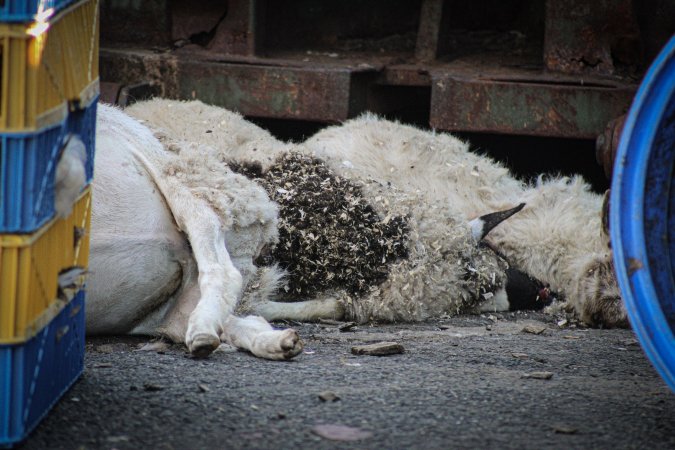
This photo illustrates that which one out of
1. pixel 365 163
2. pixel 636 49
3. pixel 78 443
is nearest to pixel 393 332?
pixel 365 163

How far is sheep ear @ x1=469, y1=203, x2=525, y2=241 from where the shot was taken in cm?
424

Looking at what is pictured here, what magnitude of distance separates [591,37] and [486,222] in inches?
45.9

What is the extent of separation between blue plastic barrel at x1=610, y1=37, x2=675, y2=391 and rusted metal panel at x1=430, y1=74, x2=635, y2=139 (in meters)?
2.17

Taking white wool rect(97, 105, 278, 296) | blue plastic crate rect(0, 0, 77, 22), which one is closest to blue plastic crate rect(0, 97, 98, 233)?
blue plastic crate rect(0, 0, 77, 22)

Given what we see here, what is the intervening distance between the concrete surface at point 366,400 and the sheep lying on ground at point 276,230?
20 centimetres

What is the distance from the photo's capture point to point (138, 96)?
15.9 feet

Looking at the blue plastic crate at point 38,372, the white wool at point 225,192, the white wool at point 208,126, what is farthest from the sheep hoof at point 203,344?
the white wool at point 208,126

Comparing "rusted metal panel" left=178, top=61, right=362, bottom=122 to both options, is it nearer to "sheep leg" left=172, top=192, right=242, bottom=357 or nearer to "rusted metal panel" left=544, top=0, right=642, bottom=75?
"rusted metal panel" left=544, top=0, right=642, bottom=75

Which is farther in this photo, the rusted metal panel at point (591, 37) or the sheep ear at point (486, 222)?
the rusted metal panel at point (591, 37)

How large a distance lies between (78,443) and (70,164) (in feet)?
2.17

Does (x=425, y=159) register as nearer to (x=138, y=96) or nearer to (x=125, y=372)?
(x=138, y=96)

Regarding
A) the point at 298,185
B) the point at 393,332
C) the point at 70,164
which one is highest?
the point at 70,164

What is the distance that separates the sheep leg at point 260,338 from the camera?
2854 millimetres

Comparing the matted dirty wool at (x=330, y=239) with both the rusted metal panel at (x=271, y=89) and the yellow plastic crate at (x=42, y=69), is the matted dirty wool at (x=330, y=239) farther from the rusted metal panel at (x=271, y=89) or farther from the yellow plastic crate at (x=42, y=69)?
the yellow plastic crate at (x=42, y=69)
